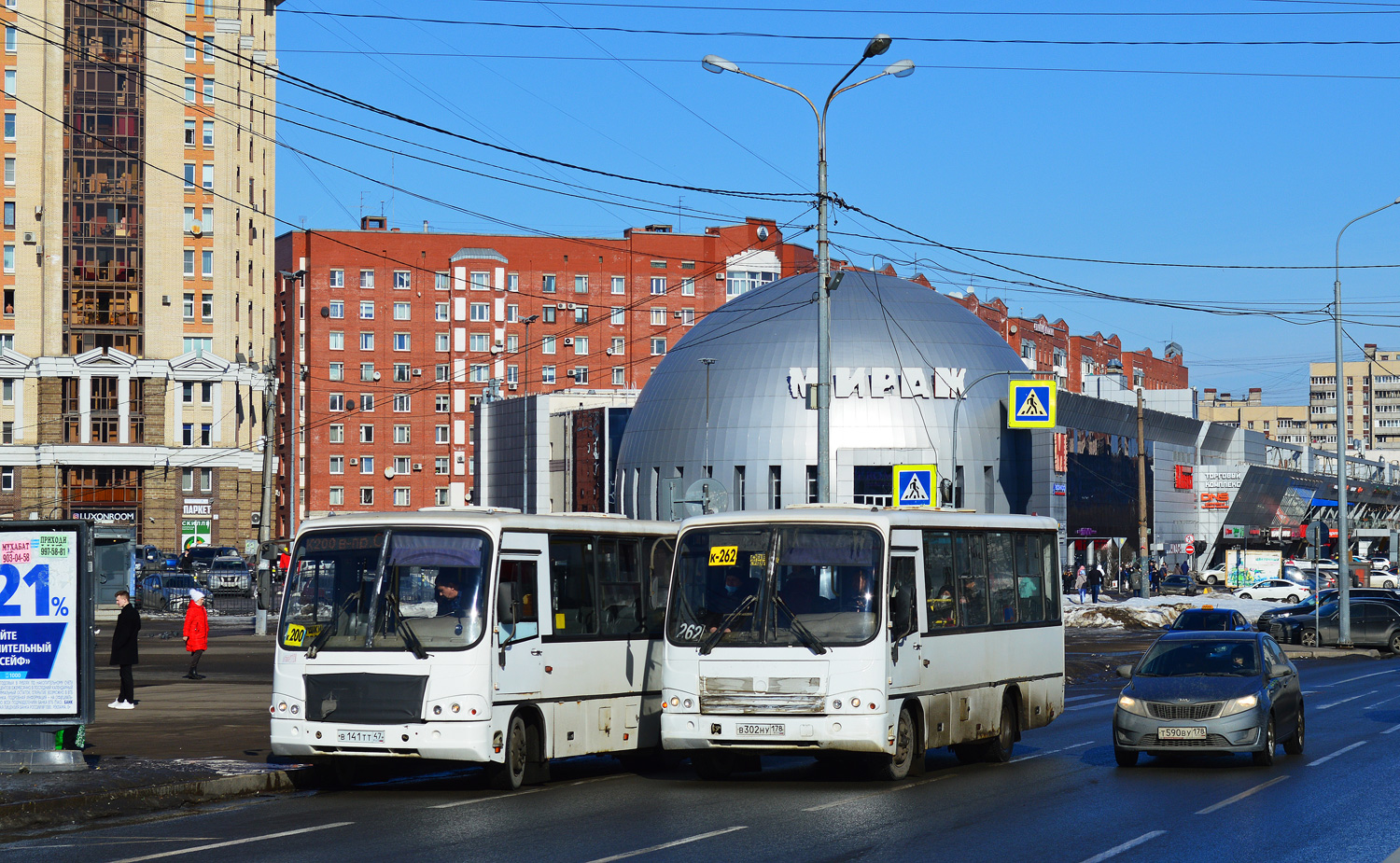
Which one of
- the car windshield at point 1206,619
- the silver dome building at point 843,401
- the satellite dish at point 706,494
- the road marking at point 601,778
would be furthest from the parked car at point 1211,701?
the silver dome building at point 843,401

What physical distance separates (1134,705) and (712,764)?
448 centimetres

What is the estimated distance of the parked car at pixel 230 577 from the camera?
66562 mm

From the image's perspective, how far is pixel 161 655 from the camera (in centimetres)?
3612

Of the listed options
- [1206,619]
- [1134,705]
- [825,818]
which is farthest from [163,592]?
[825,818]

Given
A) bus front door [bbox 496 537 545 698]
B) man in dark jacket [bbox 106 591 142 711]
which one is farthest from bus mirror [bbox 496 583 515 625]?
man in dark jacket [bbox 106 591 142 711]

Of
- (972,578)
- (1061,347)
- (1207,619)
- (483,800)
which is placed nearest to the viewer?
(483,800)

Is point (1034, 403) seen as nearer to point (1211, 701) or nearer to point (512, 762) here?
point (1211, 701)

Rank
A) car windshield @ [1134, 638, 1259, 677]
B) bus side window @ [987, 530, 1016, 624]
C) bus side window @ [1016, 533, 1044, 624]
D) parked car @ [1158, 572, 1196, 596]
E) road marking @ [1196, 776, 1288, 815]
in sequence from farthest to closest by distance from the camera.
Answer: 1. parked car @ [1158, 572, 1196, 596]
2. bus side window @ [1016, 533, 1044, 624]
3. bus side window @ [987, 530, 1016, 624]
4. car windshield @ [1134, 638, 1259, 677]
5. road marking @ [1196, 776, 1288, 815]

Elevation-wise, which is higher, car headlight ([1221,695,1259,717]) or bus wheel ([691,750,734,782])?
car headlight ([1221,695,1259,717])

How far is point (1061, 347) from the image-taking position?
559ft

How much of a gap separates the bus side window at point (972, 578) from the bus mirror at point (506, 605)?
4.87 metres

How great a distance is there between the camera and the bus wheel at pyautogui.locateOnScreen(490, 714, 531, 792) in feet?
A: 50.3

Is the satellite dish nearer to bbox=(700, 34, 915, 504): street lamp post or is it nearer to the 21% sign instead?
bbox=(700, 34, 915, 504): street lamp post

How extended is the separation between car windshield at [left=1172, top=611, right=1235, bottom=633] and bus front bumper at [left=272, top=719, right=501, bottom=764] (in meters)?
23.3
